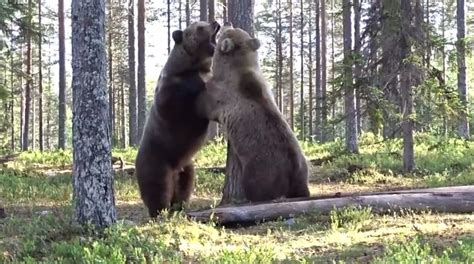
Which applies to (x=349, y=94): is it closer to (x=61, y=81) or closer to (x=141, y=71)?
(x=141, y=71)

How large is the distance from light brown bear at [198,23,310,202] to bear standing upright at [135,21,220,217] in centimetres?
32

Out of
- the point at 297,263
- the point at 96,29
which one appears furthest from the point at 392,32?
the point at 297,263

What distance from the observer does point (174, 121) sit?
9.26 m

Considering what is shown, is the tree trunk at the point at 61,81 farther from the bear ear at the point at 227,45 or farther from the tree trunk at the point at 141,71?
the bear ear at the point at 227,45

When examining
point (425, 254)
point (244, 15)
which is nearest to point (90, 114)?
point (425, 254)

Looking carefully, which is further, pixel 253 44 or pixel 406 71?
pixel 406 71

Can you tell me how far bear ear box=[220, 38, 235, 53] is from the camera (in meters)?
8.90

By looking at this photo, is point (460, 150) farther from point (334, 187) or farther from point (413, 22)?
point (334, 187)

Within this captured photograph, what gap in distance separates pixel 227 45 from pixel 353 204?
8.98 ft

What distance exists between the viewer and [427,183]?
534 inches

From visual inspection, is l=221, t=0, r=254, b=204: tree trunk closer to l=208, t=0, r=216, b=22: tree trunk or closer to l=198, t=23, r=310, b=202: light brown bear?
l=198, t=23, r=310, b=202: light brown bear

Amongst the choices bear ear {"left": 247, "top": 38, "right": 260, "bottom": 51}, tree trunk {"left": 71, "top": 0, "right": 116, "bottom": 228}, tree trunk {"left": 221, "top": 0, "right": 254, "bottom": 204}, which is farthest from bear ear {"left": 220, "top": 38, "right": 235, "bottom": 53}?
tree trunk {"left": 71, "top": 0, "right": 116, "bottom": 228}

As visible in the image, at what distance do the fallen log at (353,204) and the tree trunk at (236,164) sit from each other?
0.93m

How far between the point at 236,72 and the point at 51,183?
7567mm
